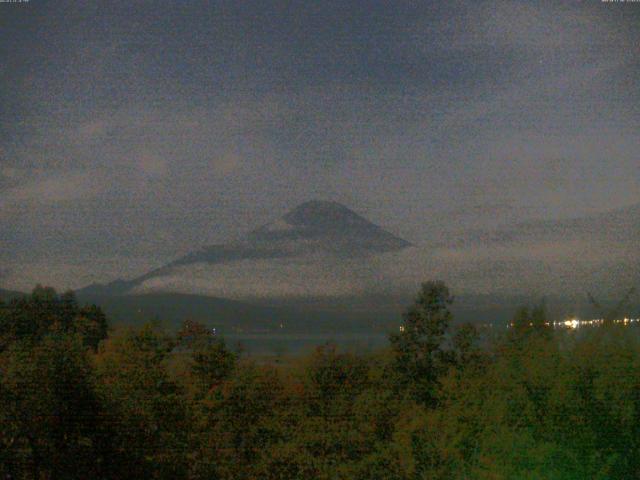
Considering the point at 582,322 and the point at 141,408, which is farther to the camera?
the point at 141,408

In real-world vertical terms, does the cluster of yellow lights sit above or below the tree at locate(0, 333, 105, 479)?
above

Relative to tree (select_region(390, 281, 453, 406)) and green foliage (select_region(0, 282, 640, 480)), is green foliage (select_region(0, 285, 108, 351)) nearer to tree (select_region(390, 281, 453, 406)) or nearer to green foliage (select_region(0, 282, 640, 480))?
green foliage (select_region(0, 282, 640, 480))

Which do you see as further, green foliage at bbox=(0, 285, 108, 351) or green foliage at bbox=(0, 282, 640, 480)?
green foliage at bbox=(0, 285, 108, 351)

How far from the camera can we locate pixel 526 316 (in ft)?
20.0

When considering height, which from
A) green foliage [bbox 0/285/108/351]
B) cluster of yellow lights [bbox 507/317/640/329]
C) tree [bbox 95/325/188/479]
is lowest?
tree [bbox 95/325/188/479]

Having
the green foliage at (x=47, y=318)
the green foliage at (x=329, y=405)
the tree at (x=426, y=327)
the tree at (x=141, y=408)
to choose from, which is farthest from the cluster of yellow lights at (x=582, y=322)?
the tree at (x=426, y=327)

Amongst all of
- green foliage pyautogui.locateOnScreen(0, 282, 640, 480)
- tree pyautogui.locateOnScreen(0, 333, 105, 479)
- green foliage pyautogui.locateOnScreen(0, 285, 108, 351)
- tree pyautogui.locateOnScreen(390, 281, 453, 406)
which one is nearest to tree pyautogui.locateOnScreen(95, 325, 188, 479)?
green foliage pyautogui.locateOnScreen(0, 282, 640, 480)

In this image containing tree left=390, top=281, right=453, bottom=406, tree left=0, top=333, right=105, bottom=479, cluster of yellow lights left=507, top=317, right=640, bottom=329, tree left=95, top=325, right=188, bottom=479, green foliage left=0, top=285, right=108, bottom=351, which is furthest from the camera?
tree left=390, top=281, right=453, bottom=406

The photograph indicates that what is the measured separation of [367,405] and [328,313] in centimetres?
1128

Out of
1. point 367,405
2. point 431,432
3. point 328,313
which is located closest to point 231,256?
point 328,313

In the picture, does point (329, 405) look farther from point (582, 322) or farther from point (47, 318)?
point (47, 318)

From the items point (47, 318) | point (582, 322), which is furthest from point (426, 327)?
point (582, 322)

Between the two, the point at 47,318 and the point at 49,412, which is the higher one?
the point at 47,318

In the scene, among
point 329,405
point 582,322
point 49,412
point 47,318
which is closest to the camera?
point 582,322
